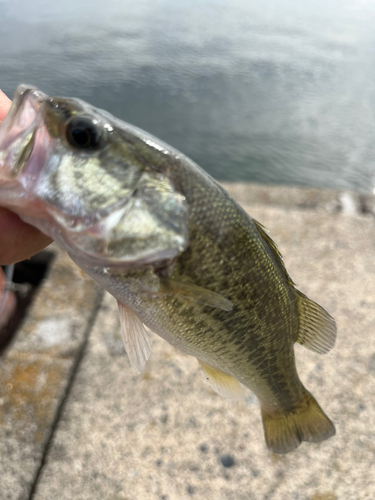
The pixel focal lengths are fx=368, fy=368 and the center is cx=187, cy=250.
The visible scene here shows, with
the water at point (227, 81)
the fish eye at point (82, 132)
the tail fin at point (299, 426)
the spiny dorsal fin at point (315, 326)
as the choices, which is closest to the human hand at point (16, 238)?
the fish eye at point (82, 132)

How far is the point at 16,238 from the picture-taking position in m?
1.34

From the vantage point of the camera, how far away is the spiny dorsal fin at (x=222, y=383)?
5.41ft

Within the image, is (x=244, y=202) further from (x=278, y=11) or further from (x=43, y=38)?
(x=278, y=11)

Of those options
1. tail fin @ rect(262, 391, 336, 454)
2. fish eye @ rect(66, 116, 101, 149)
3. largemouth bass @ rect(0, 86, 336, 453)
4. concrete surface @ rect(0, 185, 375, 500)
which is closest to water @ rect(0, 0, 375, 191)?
concrete surface @ rect(0, 185, 375, 500)

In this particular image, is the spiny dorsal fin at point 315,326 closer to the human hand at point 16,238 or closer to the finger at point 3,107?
the human hand at point 16,238

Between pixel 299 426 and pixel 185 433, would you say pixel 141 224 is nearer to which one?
pixel 299 426

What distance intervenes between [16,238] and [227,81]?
13.1 meters

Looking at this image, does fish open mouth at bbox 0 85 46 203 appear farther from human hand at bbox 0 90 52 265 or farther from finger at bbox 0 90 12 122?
finger at bbox 0 90 12 122

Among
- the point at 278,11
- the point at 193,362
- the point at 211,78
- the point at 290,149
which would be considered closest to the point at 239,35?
the point at 211,78

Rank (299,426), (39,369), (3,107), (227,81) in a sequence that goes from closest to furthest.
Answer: (3,107) < (299,426) < (39,369) < (227,81)

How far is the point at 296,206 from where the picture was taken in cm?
444

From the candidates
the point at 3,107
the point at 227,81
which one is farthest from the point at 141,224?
the point at 227,81

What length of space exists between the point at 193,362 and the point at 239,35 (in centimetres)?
1924

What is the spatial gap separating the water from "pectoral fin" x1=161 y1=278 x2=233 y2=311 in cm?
816
